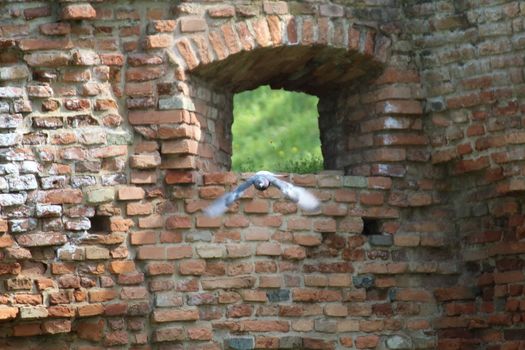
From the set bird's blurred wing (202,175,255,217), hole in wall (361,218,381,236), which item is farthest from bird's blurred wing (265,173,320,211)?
hole in wall (361,218,381,236)

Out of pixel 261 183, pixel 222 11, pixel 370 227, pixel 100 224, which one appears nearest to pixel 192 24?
pixel 222 11

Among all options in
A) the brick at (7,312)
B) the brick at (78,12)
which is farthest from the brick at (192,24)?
the brick at (7,312)

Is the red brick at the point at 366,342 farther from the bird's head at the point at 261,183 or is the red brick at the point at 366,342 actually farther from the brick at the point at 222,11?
the brick at the point at 222,11

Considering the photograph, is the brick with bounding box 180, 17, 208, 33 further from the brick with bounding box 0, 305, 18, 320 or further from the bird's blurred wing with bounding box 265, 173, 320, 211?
the brick with bounding box 0, 305, 18, 320

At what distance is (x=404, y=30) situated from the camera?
8844mm

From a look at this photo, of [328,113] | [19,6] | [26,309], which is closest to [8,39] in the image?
[19,6]

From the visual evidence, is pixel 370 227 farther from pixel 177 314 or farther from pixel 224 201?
pixel 177 314

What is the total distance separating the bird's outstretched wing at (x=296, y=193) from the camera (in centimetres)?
819

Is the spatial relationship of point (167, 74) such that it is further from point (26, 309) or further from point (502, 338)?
point (502, 338)

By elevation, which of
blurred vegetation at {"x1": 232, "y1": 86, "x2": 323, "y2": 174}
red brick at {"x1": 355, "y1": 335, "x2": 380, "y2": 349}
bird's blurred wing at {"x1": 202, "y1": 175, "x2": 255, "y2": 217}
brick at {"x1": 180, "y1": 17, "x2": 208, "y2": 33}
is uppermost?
blurred vegetation at {"x1": 232, "y1": 86, "x2": 323, "y2": 174}

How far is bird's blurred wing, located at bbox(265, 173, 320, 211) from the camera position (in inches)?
322

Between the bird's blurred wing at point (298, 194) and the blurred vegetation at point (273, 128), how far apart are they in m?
4.05

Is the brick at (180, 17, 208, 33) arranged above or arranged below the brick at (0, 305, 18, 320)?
above

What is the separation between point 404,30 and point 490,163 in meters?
0.96
